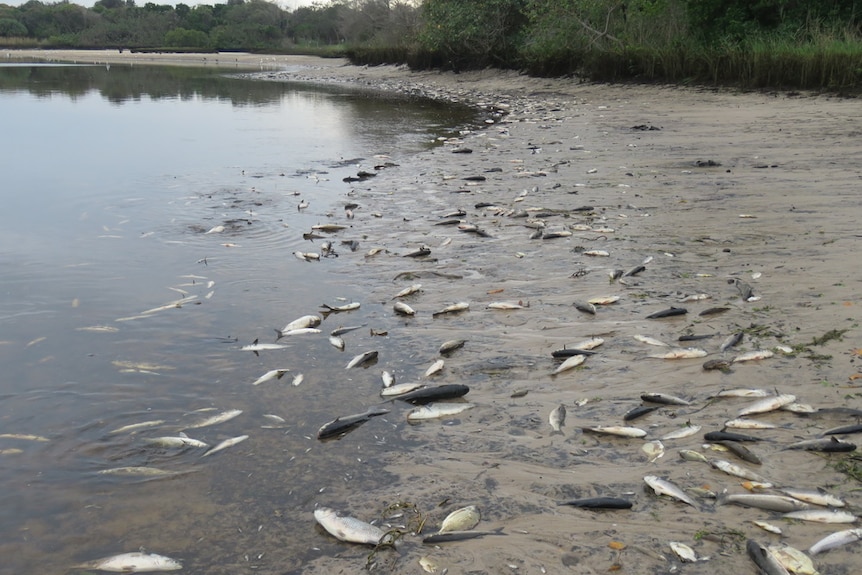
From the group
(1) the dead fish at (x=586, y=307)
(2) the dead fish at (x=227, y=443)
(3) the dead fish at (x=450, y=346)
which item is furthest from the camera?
(1) the dead fish at (x=586, y=307)

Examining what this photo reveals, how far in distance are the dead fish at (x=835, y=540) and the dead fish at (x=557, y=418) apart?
1.28 m

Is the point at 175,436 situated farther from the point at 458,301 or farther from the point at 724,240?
the point at 724,240

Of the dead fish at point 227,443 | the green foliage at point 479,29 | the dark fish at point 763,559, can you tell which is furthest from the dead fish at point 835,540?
the green foliage at point 479,29

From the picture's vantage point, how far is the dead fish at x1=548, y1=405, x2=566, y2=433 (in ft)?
11.6

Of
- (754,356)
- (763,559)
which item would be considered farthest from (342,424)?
(754,356)

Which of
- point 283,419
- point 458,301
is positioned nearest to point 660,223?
point 458,301

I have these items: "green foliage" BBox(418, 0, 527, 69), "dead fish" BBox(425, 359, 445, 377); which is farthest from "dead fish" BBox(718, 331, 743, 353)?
"green foliage" BBox(418, 0, 527, 69)

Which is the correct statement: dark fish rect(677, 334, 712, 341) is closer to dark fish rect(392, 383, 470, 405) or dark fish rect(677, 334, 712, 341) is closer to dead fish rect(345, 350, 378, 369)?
dark fish rect(392, 383, 470, 405)

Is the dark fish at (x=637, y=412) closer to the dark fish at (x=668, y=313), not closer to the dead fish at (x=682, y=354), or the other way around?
the dead fish at (x=682, y=354)

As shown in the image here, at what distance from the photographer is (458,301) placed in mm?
5473

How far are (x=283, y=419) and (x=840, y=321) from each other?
336 cm

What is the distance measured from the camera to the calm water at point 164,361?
9.61 feet

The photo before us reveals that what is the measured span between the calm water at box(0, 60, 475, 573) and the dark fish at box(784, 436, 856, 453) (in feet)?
6.32

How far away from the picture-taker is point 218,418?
376cm
